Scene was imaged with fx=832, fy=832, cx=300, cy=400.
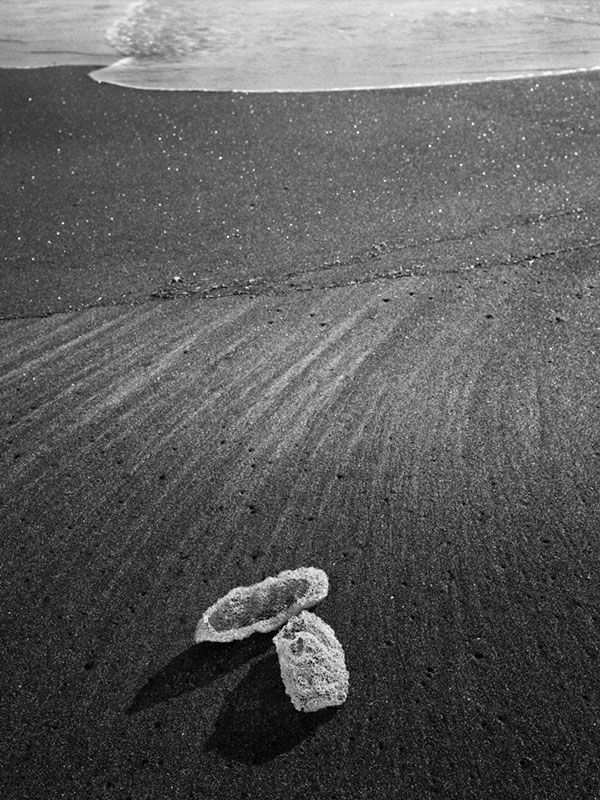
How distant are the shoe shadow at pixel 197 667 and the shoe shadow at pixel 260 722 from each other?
0.33 feet

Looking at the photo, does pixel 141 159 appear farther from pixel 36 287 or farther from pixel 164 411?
pixel 164 411

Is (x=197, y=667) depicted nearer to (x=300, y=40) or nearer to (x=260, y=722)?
(x=260, y=722)

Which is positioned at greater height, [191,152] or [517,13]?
[517,13]

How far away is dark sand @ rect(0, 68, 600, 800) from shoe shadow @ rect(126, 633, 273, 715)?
0.01 meters

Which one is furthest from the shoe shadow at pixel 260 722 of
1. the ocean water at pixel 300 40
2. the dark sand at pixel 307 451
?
the ocean water at pixel 300 40

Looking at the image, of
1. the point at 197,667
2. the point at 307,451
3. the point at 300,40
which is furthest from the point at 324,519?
the point at 300,40

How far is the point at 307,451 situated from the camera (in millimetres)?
3934

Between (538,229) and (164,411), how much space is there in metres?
2.79

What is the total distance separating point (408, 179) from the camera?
6.02 m

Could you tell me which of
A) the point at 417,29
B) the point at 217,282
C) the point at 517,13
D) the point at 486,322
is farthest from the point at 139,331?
the point at 517,13

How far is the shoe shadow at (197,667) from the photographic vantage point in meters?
3.00

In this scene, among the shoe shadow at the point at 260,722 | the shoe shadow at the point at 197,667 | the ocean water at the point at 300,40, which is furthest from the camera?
the ocean water at the point at 300,40

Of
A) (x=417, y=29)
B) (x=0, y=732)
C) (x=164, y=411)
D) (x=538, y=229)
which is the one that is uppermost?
(x=417, y=29)

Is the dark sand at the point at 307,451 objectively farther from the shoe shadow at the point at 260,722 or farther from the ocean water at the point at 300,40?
the ocean water at the point at 300,40
